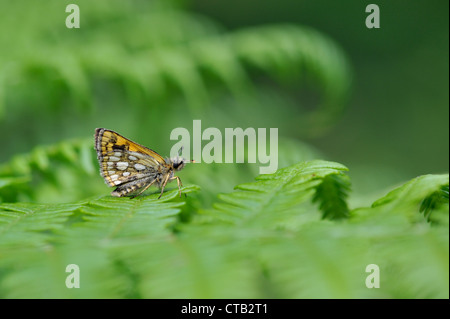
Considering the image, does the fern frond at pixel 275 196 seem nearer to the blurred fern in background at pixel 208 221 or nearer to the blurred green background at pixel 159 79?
the blurred fern in background at pixel 208 221

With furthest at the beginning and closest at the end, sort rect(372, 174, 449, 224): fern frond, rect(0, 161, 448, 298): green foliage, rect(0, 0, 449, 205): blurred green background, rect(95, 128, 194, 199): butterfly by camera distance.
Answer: rect(0, 0, 449, 205): blurred green background < rect(95, 128, 194, 199): butterfly < rect(372, 174, 449, 224): fern frond < rect(0, 161, 448, 298): green foliage

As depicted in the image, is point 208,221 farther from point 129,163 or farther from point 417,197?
point 129,163

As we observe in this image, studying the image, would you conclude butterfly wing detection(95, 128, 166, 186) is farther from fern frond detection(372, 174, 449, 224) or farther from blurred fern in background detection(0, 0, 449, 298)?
fern frond detection(372, 174, 449, 224)

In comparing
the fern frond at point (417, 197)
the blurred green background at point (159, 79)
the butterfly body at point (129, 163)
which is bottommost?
the fern frond at point (417, 197)

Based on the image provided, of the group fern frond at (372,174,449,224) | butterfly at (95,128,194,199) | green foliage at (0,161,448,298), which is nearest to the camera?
green foliage at (0,161,448,298)

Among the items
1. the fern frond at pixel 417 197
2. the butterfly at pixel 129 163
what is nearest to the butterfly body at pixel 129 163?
the butterfly at pixel 129 163

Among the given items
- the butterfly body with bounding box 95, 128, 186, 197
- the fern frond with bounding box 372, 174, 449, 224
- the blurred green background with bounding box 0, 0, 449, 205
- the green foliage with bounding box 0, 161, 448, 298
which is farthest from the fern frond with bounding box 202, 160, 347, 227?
the blurred green background with bounding box 0, 0, 449, 205

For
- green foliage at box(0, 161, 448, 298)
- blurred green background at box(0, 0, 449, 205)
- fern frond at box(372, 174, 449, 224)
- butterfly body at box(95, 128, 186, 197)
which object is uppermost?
blurred green background at box(0, 0, 449, 205)
